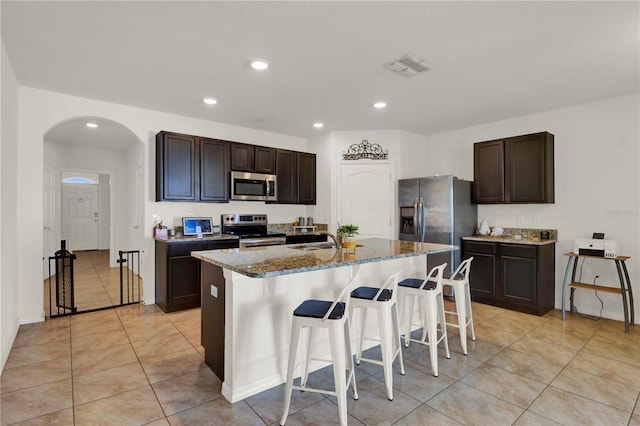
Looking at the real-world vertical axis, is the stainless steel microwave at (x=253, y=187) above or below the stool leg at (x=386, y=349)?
above

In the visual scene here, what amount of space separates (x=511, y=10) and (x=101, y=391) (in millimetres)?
3745

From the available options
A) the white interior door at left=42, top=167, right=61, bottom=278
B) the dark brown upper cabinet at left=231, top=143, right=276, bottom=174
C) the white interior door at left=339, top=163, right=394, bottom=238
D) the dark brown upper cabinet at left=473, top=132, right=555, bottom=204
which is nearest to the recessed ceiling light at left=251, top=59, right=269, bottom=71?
the dark brown upper cabinet at left=231, top=143, right=276, bottom=174

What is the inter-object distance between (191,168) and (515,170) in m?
4.25

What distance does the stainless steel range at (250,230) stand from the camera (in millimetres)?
4763

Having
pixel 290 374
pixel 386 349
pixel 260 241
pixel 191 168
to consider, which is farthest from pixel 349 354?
pixel 191 168

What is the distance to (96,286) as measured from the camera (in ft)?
17.5

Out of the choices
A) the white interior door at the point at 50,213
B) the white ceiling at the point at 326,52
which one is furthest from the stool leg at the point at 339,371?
the white interior door at the point at 50,213

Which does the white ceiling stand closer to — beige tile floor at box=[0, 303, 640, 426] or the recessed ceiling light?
the recessed ceiling light

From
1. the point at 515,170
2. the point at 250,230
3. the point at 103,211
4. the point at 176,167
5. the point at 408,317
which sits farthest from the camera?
the point at 103,211

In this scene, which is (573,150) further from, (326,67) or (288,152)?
(288,152)

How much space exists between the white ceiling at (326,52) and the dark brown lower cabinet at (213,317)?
5.78 ft

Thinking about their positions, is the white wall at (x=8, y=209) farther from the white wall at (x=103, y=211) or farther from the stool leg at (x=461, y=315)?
the white wall at (x=103, y=211)

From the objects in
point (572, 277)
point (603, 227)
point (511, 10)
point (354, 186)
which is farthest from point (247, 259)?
point (603, 227)

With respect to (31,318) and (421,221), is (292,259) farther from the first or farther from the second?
(31,318)
